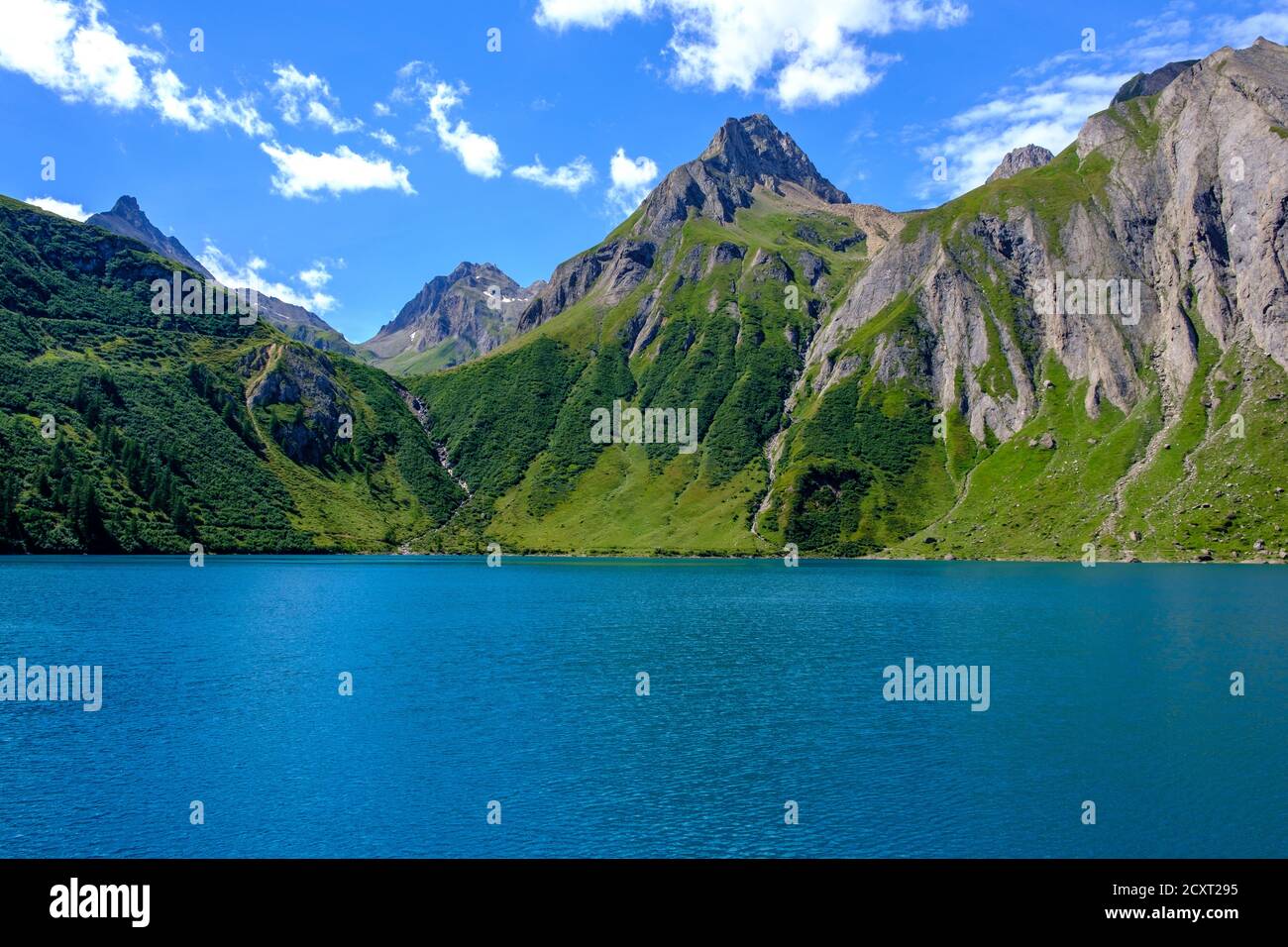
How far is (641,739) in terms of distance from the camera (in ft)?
179

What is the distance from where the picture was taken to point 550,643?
93500mm

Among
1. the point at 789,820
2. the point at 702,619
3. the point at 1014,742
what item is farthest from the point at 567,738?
the point at 702,619

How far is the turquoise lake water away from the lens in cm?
3847

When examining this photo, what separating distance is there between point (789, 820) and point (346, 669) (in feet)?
176

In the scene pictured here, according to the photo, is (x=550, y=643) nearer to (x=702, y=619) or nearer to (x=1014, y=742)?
(x=702, y=619)

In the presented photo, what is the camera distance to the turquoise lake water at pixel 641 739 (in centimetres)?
3847
